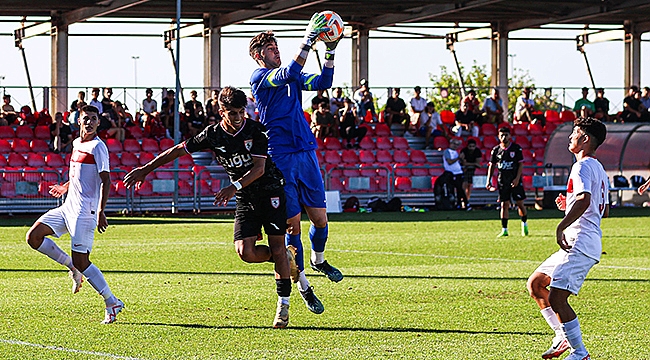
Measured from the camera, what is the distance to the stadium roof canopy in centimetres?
3691

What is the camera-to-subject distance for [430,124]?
120ft

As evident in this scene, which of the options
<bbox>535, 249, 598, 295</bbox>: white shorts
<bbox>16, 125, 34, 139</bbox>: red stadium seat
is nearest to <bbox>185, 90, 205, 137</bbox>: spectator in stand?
<bbox>16, 125, 34, 139</bbox>: red stadium seat

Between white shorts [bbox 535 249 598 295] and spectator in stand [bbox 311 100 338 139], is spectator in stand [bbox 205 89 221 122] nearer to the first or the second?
spectator in stand [bbox 311 100 338 139]

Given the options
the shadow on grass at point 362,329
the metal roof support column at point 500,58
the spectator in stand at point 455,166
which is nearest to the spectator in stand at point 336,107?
the spectator in stand at point 455,166

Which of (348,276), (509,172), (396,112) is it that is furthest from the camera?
(396,112)

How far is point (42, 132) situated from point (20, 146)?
4.18 feet

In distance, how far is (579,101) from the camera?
3969cm

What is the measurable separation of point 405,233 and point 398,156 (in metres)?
13.2

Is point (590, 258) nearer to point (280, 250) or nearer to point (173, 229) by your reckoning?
point (280, 250)

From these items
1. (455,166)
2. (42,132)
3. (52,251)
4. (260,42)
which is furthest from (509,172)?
(42,132)

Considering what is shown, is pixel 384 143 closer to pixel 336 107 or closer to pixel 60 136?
pixel 336 107

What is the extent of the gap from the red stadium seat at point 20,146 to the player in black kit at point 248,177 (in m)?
22.7

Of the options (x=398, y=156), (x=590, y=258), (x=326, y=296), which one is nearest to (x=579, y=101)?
(x=398, y=156)

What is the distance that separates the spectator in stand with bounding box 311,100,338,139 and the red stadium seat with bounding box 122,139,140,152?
516 cm
